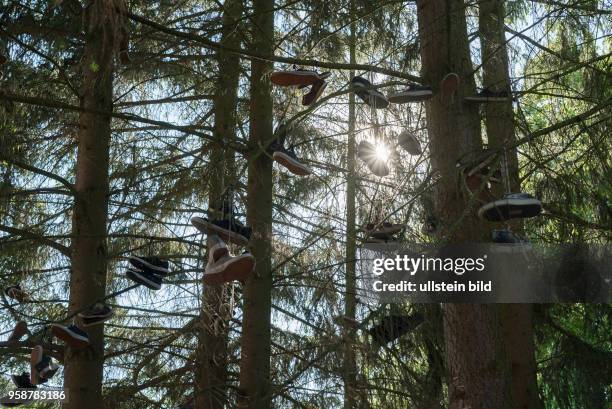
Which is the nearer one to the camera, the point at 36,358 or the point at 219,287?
the point at 36,358

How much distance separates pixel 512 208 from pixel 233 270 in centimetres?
150

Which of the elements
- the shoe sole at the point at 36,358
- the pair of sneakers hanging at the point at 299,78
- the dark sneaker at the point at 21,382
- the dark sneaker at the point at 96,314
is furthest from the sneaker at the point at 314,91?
the dark sneaker at the point at 21,382

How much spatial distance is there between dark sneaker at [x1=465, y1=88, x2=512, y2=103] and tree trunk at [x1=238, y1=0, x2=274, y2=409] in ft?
6.00

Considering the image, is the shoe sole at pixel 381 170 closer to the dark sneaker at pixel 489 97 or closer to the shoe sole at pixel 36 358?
the dark sneaker at pixel 489 97

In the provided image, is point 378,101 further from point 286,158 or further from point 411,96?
point 286,158

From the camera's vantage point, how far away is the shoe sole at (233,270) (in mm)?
4363

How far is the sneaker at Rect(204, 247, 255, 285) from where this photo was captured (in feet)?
14.3

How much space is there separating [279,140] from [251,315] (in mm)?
1920

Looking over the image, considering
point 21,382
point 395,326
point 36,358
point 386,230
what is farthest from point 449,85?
point 21,382

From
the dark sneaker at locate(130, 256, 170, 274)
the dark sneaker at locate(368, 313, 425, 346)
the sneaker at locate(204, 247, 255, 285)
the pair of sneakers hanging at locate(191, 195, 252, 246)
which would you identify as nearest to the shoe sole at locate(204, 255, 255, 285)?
the sneaker at locate(204, 247, 255, 285)

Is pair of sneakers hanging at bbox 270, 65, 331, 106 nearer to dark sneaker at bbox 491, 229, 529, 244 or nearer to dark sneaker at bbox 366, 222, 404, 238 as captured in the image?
dark sneaker at bbox 366, 222, 404, 238

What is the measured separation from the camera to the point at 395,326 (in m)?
4.66

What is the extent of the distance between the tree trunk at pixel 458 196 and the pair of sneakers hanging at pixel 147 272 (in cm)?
203

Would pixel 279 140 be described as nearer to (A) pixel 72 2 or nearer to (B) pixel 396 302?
(B) pixel 396 302
